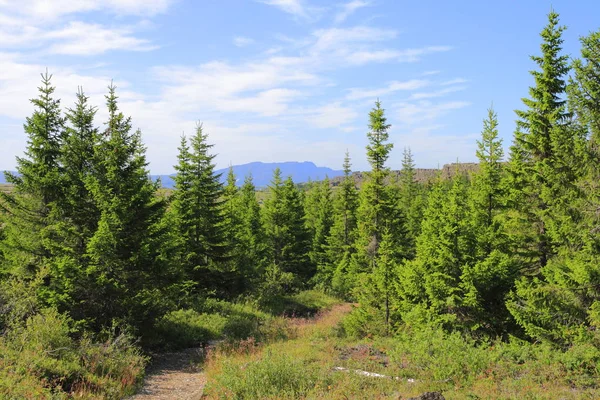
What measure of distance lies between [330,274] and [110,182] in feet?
89.6

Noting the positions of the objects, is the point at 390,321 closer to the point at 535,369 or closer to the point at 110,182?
the point at 535,369

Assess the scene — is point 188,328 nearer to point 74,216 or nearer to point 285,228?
point 74,216

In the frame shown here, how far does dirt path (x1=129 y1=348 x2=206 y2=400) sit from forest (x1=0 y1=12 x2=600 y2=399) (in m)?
0.66

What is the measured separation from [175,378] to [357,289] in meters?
10.9

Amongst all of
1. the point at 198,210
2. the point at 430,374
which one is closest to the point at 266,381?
the point at 430,374

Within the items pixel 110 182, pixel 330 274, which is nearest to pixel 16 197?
pixel 110 182

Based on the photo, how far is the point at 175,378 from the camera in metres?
13.8

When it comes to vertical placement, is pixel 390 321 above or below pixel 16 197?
below

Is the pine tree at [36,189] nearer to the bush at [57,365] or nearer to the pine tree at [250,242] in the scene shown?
the bush at [57,365]

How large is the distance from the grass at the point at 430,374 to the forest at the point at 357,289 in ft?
0.21

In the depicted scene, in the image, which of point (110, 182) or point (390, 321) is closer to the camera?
point (110, 182)

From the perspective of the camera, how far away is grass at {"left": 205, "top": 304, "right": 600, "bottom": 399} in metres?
9.17

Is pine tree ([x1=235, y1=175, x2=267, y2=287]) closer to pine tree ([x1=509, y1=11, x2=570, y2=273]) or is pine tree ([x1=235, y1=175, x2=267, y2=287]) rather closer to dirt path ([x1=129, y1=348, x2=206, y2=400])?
dirt path ([x1=129, y1=348, x2=206, y2=400])

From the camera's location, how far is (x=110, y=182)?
15.6 m
